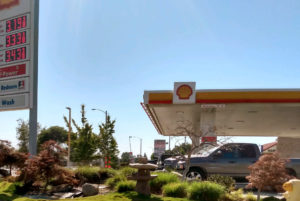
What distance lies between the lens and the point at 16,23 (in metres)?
17.0

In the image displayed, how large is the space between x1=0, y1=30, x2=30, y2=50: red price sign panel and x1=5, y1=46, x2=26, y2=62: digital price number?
35 cm

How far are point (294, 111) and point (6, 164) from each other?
1595 cm

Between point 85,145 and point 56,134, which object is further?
point 56,134

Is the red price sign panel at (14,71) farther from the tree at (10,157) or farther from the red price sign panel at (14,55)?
the tree at (10,157)

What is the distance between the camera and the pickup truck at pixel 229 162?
1309cm

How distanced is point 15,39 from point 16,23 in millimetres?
983

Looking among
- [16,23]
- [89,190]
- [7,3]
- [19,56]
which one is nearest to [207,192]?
[89,190]

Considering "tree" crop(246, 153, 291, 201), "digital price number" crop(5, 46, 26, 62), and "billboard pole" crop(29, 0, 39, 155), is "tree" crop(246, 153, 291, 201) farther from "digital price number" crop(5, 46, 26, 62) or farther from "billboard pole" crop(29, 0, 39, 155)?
"digital price number" crop(5, 46, 26, 62)

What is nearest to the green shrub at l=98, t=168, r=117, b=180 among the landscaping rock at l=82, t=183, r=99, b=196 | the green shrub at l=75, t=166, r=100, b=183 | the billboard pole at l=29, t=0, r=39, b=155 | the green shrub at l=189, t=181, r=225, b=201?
the green shrub at l=75, t=166, r=100, b=183

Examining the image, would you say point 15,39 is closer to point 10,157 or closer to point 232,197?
point 10,157

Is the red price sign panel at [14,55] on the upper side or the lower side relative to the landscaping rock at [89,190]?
upper

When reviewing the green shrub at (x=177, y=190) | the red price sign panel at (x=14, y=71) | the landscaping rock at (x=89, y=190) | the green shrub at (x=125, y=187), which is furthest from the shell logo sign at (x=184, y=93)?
the red price sign panel at (x=14, y=71)

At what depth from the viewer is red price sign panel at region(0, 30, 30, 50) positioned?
1645 centimetres

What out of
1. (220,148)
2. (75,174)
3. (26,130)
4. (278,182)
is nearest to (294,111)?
(220,148)
